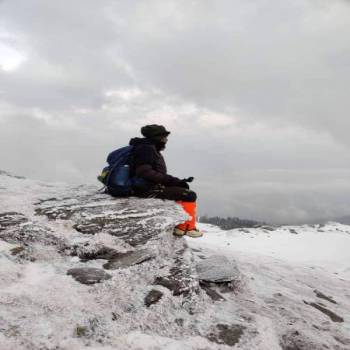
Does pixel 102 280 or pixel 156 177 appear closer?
pixel 102 280

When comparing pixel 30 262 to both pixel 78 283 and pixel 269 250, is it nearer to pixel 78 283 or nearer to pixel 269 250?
pixel 78 283

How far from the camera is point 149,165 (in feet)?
31.4

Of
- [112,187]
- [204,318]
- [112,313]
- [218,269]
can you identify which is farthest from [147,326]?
[112,187]

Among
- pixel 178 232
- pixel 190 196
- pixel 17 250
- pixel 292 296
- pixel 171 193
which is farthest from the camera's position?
pixel 190 196

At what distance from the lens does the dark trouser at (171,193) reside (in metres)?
9.73

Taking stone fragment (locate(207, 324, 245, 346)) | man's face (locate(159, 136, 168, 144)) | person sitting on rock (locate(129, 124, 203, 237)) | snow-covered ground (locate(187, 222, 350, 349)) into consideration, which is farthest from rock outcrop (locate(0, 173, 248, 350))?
man's face (locate(159, 136, 168, 144))

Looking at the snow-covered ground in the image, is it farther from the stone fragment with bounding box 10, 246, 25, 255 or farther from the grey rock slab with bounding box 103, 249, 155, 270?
the stone fragment with bounding box 10, 246, 25, 255

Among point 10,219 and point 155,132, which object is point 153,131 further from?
point 10,219

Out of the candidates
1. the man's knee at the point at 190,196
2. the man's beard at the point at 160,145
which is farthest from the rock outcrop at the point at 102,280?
the man's beard at the point at 160,145

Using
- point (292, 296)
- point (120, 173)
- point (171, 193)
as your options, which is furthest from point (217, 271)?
point (120, 173)

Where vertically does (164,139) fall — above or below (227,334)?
above

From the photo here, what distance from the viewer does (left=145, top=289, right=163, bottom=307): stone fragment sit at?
6271mm

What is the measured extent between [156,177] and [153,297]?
3.67 meters

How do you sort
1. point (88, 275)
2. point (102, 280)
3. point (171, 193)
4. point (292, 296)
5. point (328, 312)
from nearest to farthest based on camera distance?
point (102, 280) < point (88, 275) < point (328, 312) < point (292, 296) < point (171, 193)
